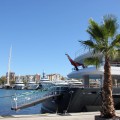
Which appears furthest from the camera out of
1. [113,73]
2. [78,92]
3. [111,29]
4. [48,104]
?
[48,104]

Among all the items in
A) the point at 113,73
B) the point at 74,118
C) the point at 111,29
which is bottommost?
the point at 74,118

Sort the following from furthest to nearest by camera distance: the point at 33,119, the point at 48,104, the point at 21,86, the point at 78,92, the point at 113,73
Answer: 1. the point at 21,86
2. the point at 48,104
3. the point at 113,73
4. the point at 78,92
5. the point at 33,119

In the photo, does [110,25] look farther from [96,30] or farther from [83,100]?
[83,100]

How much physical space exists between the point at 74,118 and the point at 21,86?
520 feet

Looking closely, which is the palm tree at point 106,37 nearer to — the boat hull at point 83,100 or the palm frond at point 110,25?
the palm frond at point 110,25

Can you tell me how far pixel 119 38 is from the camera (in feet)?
50.4

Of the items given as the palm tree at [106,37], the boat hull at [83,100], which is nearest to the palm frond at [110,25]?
the palm tree at [106,37]

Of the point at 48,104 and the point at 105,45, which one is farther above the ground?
the point at 105,45

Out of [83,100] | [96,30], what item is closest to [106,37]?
[96,30]

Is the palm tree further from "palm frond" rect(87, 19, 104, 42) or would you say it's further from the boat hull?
the boat hull

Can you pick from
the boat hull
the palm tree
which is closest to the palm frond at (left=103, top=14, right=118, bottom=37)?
the palm tree

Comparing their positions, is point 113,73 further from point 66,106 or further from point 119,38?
point 119,38

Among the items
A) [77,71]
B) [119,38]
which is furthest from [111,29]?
[77,71]

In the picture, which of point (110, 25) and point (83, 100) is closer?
point (110, 25)
